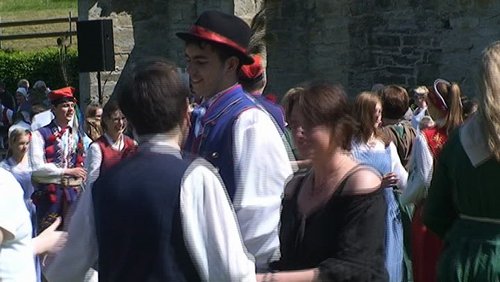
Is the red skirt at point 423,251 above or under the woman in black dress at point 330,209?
under

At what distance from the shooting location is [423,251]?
685cm

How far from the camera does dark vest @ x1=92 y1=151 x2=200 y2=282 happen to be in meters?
3.12

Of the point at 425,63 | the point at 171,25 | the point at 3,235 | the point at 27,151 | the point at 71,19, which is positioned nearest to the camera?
the point at 3,235

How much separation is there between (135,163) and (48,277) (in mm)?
533

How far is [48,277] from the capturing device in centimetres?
344

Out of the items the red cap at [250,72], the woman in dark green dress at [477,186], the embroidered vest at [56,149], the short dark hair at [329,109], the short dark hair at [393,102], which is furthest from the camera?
the embroidered vest at [56,149]

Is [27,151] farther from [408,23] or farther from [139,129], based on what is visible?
[408,23]

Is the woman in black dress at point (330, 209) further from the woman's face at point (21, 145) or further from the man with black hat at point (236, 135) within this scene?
the woman's face at point (21, 145)

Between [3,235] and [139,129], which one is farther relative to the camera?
[3,235]

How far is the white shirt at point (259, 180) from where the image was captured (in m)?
3.69

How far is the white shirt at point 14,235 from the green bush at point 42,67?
19.9 meters

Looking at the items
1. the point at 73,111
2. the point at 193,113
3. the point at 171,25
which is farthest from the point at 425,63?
the point at 193,113

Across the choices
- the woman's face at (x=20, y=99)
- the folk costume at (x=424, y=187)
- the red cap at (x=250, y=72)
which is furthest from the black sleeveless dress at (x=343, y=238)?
the woman's face at (x=20, y=99)

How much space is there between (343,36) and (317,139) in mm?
13975
